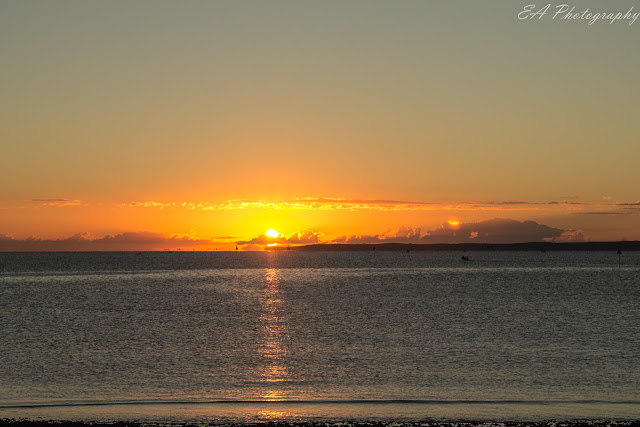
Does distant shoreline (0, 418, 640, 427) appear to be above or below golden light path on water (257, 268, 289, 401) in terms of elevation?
above

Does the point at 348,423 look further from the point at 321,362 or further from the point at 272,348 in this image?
the point at 272,348

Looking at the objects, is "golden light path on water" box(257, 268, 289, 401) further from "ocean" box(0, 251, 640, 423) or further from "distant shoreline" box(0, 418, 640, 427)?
"distant shoreline" box(0, 418, 640, 427)

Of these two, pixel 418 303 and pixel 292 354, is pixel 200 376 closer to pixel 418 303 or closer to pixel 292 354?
pixel 292 354

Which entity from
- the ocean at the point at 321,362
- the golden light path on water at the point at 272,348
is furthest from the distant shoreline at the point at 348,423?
the golden light path on water at the point at 272,348

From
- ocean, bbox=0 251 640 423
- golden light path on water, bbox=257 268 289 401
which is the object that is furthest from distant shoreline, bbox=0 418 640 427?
golden light path on water, bbox=257 268 289 401

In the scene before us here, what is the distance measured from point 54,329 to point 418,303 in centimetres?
4215

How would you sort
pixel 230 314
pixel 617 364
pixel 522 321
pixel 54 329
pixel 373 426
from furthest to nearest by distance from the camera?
pixel 230 314 < pixel 522 321 < pixel 54 329 < pixel 617 364 < pixel 373 426

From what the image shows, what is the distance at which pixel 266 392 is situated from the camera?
32531mm

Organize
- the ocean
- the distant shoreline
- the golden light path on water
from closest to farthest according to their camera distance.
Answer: the distant shoreline < the ocean < the golden light path on water

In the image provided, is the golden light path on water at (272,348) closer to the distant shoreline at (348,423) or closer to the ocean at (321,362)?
the ocean at (321,362)

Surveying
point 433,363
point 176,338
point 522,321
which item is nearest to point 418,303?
point 522,321

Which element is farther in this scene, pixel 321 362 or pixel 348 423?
pixel 321 362

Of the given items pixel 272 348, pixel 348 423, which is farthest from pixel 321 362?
pixel 348 423

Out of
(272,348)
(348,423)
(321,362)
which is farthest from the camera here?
(272,348)
